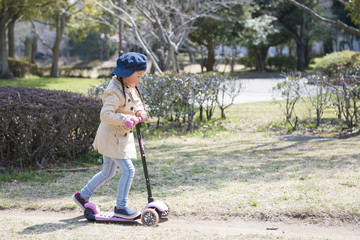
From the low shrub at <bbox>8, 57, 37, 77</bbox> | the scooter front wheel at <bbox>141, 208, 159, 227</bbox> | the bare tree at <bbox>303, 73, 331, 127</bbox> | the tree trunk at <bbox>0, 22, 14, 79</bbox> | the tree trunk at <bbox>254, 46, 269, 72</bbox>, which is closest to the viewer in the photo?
the scooter front wheel at <bbox>141, 208, 159, 227</bbox>

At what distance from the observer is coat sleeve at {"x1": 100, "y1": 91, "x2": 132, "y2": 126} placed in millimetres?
3736

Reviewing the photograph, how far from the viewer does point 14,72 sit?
29.4 meters

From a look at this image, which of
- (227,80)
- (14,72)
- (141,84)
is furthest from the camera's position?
(14,72)

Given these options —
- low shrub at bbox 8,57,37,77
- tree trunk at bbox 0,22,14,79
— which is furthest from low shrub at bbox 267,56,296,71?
tree trunk at bbox 0,22,14,79

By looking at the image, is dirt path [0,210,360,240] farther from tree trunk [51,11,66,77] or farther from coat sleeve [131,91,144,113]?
tree trunk [51,11,66,77]

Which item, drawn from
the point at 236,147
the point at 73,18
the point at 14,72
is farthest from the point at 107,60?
the point at 236,147

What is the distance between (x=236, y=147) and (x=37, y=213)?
421 cm

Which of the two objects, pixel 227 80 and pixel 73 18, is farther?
pixel 73 18

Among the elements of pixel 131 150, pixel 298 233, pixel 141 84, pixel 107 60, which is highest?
pixel 107 60

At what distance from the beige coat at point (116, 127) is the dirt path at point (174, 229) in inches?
27.7

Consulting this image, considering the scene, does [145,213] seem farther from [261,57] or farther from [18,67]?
[261,57]

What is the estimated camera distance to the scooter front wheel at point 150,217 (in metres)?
3.97

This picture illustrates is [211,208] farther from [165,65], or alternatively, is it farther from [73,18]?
[73,18]

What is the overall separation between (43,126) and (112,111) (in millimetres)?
2441
